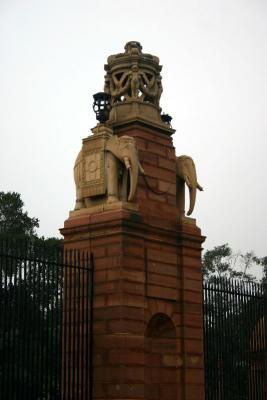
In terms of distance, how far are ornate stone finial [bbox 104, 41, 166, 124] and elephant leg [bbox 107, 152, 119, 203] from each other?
1245 millimetres

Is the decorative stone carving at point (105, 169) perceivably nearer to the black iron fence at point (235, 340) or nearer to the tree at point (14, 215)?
the black iron fence at point (235, 340)

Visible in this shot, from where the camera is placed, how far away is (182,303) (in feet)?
45.0

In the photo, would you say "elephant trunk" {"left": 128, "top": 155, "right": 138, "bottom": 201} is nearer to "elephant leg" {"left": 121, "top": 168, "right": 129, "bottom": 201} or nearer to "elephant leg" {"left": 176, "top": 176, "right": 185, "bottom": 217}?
"elephant leg" {"left": 121, "top": 168, "right": 129, "bottom": 201}

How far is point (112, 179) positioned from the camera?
1302 cm

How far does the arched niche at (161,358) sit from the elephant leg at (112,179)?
233 centimetres

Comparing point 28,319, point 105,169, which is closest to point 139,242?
point 105,169

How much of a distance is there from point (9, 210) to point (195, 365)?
77.7 ft

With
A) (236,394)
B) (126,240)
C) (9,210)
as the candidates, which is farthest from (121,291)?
(9,210)

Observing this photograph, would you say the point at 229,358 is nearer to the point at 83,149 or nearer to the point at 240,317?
the point at 240,317

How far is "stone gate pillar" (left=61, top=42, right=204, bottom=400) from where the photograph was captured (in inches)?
487

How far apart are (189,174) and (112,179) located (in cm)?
211

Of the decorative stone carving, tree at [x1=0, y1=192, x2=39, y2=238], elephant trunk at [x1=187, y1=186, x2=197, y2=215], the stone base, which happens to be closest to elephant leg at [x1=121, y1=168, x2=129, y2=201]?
the decorative stone carving

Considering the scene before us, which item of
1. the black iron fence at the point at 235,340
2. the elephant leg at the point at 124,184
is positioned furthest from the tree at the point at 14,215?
the elephant leg at the point at 124,184

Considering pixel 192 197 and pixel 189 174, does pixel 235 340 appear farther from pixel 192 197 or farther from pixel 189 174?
pixel 189 174
